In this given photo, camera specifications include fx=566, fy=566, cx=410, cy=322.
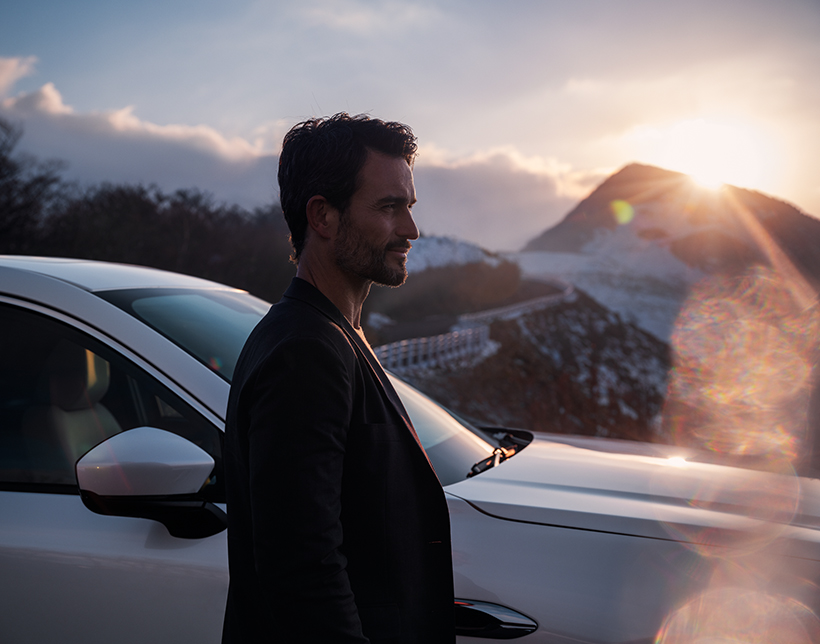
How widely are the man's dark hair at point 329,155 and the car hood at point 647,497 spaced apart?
0.94 meters

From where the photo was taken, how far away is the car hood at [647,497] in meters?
1.55

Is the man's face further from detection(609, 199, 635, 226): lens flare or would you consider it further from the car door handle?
detection(609, 199, 635, 226): lens flare

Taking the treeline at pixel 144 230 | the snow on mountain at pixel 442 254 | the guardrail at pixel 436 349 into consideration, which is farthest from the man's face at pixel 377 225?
the snow on mountain at pixel 442 254

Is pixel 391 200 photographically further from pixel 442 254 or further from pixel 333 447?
pixel 442 254

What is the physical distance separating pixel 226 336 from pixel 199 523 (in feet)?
2.44

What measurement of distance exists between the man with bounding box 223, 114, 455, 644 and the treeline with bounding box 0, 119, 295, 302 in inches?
469

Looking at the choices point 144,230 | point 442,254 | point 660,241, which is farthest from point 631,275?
point 144,230

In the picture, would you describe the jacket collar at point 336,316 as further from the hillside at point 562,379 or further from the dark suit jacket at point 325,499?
the hillside at point 562,379

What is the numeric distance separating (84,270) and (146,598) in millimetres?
1189

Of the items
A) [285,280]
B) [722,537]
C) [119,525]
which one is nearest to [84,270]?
[119,525]

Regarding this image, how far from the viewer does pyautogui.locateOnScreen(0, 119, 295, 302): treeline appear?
45.8 feet

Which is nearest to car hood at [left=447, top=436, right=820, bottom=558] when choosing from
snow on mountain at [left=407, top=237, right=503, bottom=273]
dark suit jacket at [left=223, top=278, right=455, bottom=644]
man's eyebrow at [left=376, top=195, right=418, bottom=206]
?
dark suit jacket at [left=223, top=278, right=455, bottom=644]

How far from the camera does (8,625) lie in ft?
5.07

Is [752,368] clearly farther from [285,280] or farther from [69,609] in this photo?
[69,609]
